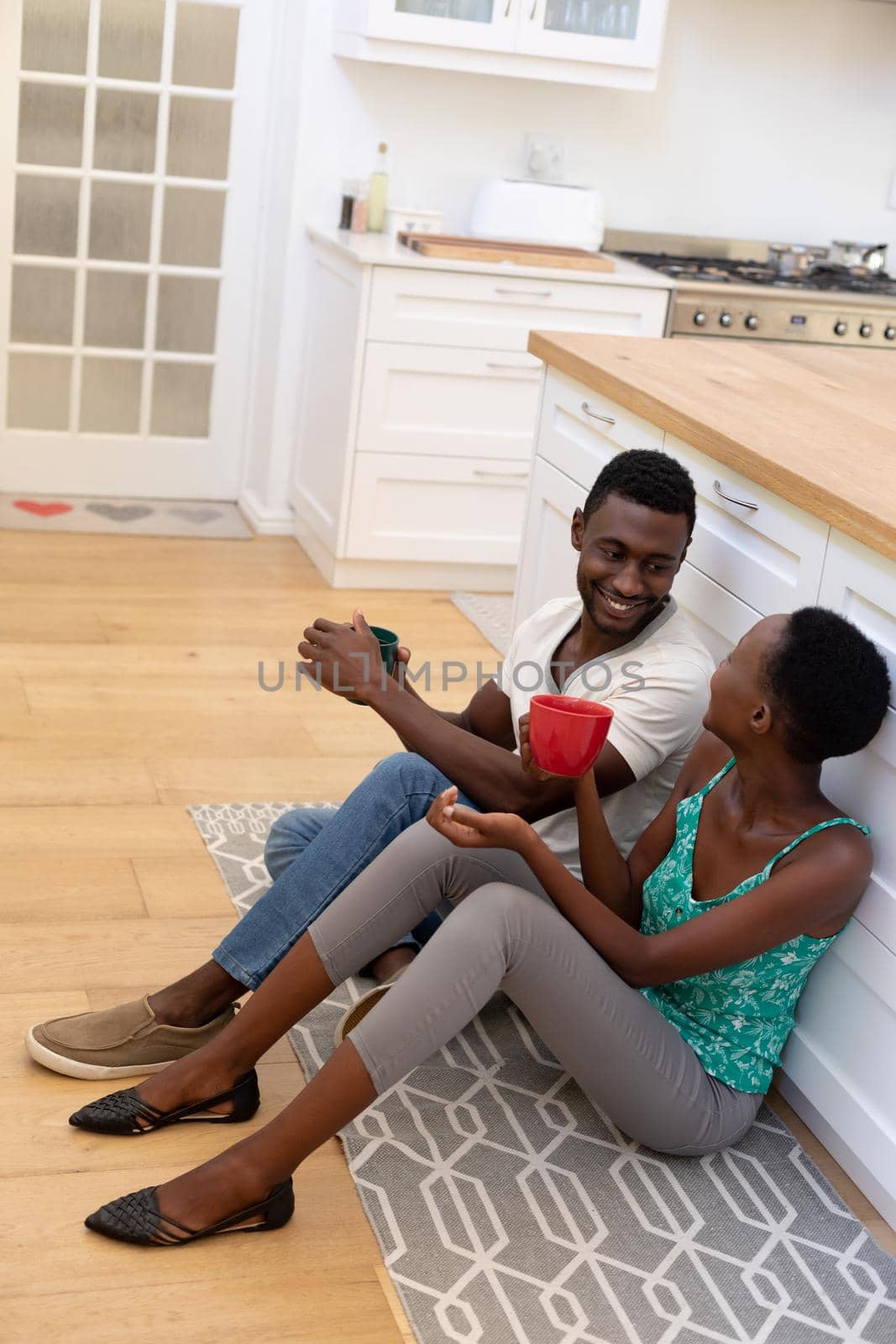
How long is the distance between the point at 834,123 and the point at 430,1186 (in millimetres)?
3924

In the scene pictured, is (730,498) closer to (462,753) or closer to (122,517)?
(462,753)

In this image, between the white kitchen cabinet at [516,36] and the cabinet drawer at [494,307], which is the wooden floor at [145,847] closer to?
the cabinet drawer at [494,307]

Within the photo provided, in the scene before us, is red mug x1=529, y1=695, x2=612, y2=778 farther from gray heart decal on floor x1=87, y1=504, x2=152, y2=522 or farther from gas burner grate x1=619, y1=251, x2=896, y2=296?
gray heart decal on floor x1=87, y1=504, x2=152, y2=522

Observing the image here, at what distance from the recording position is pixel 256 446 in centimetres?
463

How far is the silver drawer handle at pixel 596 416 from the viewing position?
2580 millimetres

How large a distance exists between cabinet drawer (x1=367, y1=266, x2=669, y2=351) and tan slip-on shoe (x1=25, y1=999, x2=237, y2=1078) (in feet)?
7.68

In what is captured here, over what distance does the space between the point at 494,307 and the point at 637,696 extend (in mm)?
2282

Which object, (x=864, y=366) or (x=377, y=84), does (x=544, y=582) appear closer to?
(x=864, y=366)

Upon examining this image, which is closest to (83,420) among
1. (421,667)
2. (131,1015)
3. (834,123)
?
(421,667)

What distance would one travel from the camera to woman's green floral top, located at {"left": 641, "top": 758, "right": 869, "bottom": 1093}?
5.98 feet

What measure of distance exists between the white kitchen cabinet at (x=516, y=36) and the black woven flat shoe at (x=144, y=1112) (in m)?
2.97

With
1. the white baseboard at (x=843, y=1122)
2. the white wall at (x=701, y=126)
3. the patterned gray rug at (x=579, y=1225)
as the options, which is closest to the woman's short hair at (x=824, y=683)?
the white baseboard at (x=843, y=1122)

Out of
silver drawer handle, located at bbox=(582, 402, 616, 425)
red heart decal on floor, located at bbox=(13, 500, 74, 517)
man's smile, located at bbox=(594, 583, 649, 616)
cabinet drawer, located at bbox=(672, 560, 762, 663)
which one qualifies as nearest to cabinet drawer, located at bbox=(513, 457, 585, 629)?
silver drawer handle, located at bbox=(582, 402, 616, 425)

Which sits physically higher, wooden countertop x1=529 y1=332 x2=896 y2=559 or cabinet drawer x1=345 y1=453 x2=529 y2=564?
wooden countertop x1=529 y1=332 x2=896 y2=559
